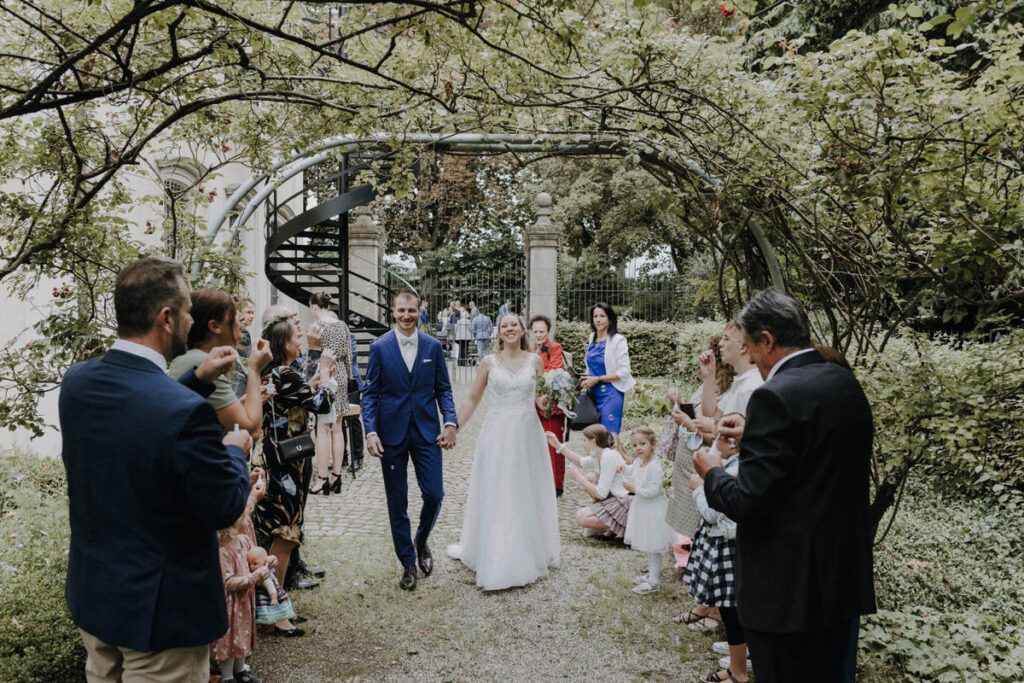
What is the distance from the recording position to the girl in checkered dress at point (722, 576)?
407 cm

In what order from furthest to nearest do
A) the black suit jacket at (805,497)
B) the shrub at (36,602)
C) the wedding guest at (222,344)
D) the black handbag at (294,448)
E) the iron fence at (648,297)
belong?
1. the iron fence at (648,297)
2. the black handbag at (294,448)
3. the shrub at (36,602)
4. the wedding guest at (222,344)
5. the black suit jacket at (805,497)

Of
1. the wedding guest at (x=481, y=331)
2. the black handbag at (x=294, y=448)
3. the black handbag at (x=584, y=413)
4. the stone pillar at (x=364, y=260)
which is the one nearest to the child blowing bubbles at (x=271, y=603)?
the black handbag at (x=294, y=448)

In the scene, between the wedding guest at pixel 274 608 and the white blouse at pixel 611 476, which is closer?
the wedding guest at pixel 274 608

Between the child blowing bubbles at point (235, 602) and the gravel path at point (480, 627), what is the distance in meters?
0.41

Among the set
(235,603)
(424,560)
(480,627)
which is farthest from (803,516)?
(424,560)

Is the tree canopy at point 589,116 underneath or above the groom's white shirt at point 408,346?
above

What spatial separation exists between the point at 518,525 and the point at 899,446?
9.12 ft

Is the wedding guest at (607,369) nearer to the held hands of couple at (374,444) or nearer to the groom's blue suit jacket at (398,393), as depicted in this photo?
Result: the groom's blue suit jacket at (398,393)

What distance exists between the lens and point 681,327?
62.0 ft

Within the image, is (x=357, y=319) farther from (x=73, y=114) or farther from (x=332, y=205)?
(x=73, y=114)

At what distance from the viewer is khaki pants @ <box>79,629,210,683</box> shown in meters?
2.38

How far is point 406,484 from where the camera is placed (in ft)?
18.8

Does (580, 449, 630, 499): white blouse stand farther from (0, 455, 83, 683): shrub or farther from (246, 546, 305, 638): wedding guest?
(0, 455, 83, 683): shrub

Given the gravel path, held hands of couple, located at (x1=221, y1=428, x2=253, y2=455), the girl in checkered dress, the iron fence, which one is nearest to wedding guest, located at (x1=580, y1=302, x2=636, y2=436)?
the gravel path
